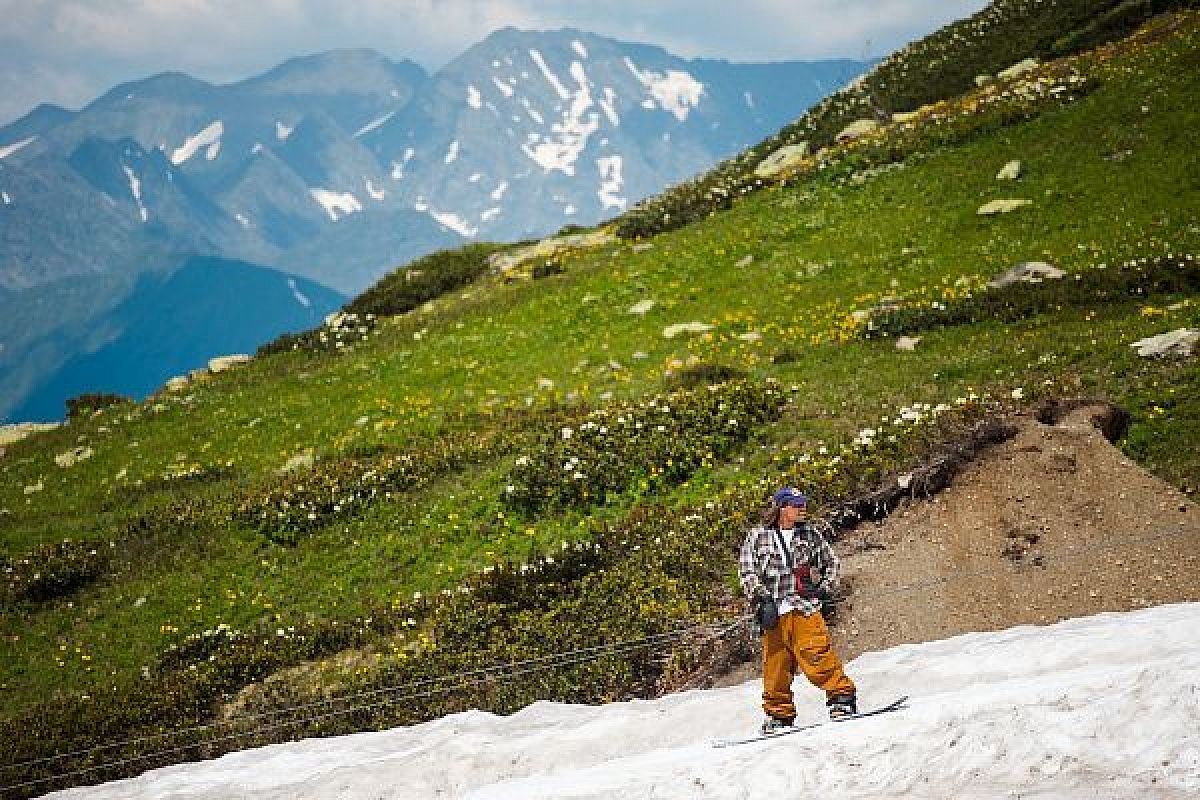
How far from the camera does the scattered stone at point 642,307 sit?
1198 inches

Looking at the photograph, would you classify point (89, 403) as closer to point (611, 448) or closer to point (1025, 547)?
point (611, 448)

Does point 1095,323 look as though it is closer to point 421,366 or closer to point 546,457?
point 546,457

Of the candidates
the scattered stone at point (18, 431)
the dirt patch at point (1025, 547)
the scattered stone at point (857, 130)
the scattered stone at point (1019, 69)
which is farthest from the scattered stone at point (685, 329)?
the scattered stone at point (18, 431)

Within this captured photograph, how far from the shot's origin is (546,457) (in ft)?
68.5

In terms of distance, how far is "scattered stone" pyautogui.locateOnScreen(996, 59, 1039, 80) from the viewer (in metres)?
41.2

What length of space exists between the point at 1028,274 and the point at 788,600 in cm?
1778

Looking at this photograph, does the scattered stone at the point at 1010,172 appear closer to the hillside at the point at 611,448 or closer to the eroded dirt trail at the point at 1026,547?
the hillside at the point at 611,448

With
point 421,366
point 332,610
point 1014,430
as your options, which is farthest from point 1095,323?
point 421,366

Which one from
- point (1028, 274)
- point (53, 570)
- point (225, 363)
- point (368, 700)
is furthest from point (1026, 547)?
point (225, 363)

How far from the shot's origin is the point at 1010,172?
29.7m

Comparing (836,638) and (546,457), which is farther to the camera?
(546,457)

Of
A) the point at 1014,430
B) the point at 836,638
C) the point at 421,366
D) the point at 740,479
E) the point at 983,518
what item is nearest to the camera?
the point at 836,638

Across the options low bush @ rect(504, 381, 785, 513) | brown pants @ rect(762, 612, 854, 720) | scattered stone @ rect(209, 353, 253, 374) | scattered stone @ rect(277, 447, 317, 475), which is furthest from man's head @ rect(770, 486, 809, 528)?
scattered stone @ rect(209, 353, 253, 374)

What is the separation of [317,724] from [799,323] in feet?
57.9
